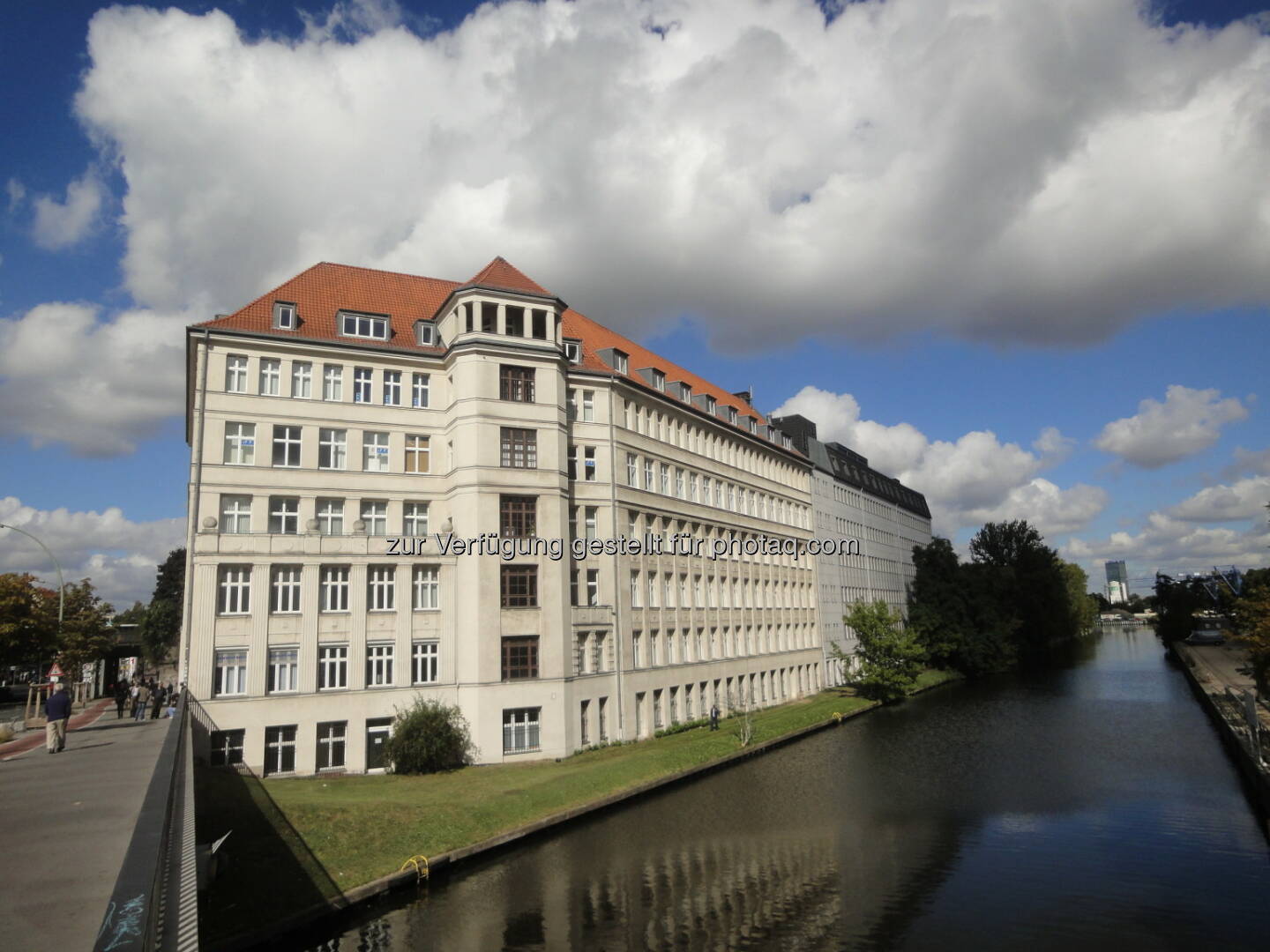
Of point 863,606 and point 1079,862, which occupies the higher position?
point 863,606

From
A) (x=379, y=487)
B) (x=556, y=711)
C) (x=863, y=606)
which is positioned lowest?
(x=556, y=711)

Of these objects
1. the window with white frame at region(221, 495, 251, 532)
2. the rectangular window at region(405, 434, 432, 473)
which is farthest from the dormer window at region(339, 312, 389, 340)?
the window with white frame at region(221, 495, 251, 532)

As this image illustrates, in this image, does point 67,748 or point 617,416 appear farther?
point 617,416

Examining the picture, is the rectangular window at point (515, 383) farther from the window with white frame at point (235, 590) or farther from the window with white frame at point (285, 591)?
the window with white frame at point (235, 590)

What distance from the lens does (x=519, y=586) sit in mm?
39375

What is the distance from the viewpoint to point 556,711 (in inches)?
1529

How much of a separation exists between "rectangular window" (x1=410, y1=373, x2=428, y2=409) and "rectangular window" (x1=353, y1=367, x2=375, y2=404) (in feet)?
6.61

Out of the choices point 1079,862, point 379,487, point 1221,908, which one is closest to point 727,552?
point 379,487

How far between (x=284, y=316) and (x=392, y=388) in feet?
18.9

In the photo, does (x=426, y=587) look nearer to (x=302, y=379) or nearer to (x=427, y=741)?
(x=427, y=741)

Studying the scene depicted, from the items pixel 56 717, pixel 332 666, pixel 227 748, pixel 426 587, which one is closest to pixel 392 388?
pixel 426 587

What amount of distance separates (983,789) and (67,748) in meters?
31.3

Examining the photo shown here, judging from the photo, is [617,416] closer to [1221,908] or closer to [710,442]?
[710,442]

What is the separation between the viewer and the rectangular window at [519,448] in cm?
4006
